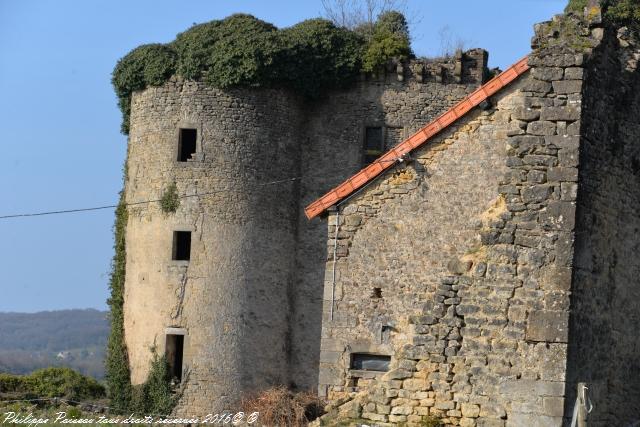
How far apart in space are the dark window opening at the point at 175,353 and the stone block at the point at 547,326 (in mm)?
17412

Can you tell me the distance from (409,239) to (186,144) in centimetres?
961

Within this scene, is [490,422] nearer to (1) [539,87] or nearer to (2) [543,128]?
(2) [543,128]

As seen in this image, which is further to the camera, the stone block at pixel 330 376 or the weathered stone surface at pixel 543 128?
the stone block at pixel 330 376

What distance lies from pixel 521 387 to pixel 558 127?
8.96 feet

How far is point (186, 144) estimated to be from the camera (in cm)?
3094

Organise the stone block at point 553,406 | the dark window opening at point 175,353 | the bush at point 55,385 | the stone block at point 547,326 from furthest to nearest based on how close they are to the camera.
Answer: the bush at point 55,385
the dark window opening at point 175,353
the stone block at point 547,326
the stone block at point 553,406

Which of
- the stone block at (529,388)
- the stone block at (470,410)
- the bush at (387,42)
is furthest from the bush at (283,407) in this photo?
the stone block at (529,388)

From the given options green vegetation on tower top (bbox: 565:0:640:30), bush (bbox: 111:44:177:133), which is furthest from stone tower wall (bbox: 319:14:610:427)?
bush (bbox: 111:44:177:133)

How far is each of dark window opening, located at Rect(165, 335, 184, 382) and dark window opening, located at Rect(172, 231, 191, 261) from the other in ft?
6.05

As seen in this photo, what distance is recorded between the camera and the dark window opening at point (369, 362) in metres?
21.2

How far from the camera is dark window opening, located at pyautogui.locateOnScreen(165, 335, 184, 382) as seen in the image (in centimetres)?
3003

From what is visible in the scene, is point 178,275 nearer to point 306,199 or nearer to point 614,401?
point 306,199

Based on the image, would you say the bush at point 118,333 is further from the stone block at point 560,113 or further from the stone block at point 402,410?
the stone block at point 560,113

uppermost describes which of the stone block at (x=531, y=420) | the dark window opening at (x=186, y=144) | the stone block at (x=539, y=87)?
the dark window opening at (x=186, y=144)
